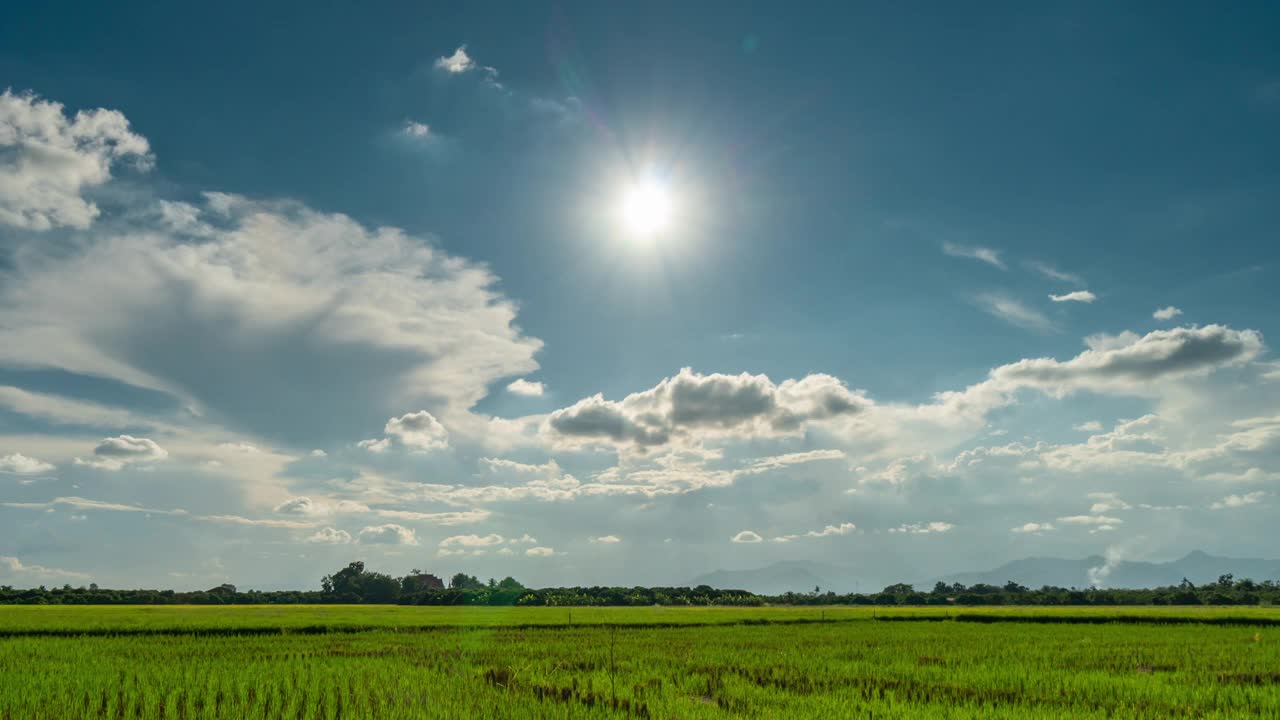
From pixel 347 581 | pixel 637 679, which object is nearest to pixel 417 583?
pixel 347 581

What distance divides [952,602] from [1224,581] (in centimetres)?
6996

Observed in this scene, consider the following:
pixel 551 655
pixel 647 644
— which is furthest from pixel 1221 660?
pixel 551 655

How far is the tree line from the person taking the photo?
4065 inches

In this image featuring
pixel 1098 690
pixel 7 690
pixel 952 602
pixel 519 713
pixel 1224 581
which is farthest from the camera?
pixel 1224 581

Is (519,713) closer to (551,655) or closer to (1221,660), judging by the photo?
(551,655)

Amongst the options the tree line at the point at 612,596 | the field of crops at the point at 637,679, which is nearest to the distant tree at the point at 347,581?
the tree line at the point at 612,596

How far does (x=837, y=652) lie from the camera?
2323cm

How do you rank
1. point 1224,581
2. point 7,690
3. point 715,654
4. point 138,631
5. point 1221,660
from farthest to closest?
point 1224,581, point 138,631, point 715,654, point 1221,660, point 7,690

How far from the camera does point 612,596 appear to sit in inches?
4737

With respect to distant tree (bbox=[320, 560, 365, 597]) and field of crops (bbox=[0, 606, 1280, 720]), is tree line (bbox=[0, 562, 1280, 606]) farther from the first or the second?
field of crops (bbox=[0, 606, 1280, 720])

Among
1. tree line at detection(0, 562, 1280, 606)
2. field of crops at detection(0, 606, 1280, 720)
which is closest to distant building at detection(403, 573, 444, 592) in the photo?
tree line at detection(0, 562, 1280, 606)

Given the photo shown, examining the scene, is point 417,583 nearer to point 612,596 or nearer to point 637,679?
point 612,596

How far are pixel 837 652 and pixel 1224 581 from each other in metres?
166

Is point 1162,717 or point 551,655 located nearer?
point 1162,717
